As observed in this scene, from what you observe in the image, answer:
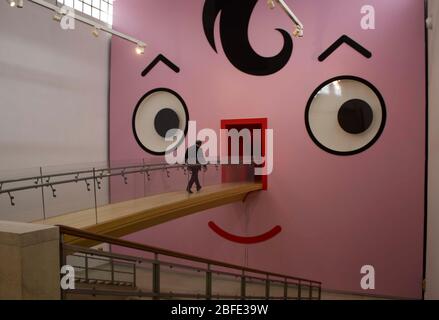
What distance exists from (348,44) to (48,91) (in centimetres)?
813

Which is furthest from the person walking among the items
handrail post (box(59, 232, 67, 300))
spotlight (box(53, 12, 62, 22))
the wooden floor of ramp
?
handrail post (box(59, 232, 67, 300))

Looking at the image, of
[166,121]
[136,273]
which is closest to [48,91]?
[166,121]

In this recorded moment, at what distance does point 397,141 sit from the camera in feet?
29.1

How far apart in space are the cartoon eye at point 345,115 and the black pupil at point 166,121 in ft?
13.3

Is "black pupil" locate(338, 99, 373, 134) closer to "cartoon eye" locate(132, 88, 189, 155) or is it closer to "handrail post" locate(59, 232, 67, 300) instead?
"cartoon eye" locate(132, 88, 189, 155)

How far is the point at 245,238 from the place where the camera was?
10648 mm

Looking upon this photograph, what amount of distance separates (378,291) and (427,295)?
1192 mm

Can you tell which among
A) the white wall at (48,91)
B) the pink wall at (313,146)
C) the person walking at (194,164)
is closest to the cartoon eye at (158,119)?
the pink wall at (313,146)

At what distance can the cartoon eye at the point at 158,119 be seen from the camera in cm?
1151

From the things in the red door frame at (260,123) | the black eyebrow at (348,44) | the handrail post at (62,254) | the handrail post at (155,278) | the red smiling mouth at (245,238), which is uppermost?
the black eyebrow at (348,44)

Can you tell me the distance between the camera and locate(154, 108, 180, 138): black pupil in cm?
1152

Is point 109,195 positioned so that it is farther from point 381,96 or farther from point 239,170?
point 381,96

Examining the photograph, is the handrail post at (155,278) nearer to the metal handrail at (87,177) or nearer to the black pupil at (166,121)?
the metal handrail at (87,177)

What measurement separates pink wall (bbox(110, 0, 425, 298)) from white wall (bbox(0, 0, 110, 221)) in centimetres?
132
